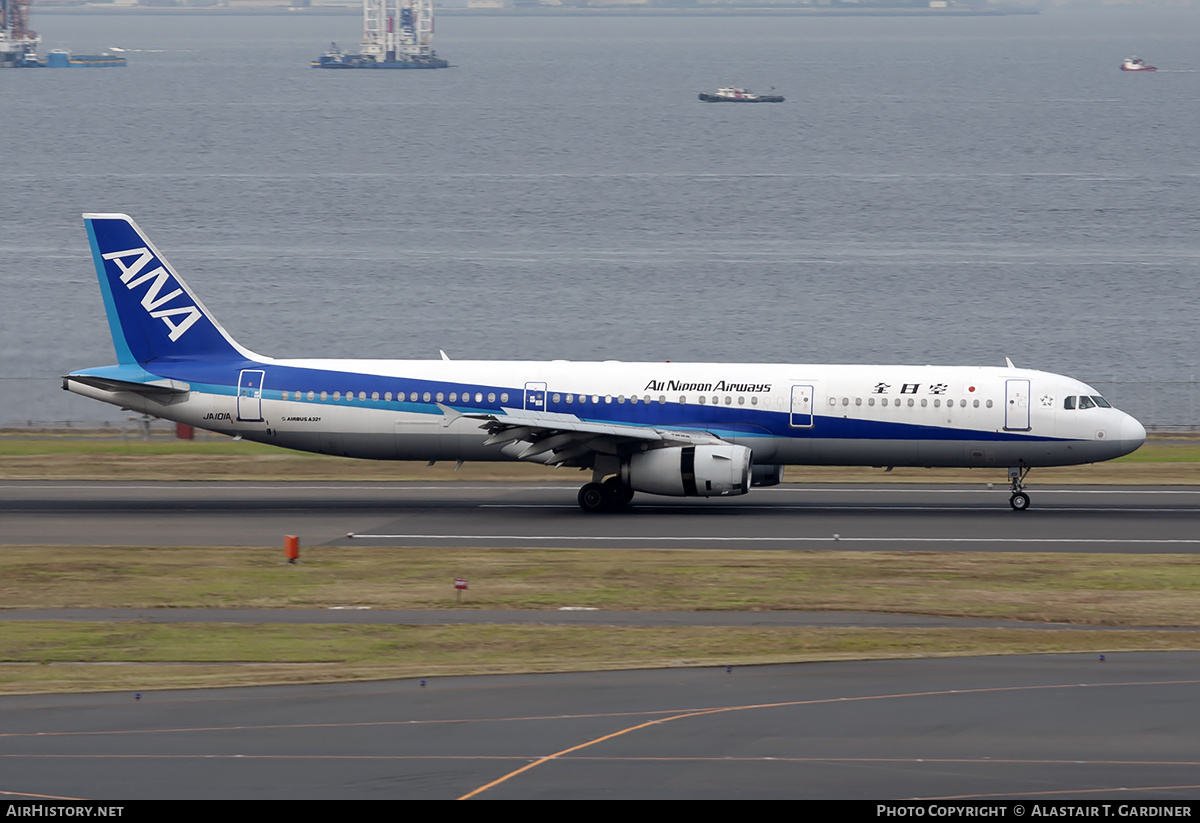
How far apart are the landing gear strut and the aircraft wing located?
8.18 m

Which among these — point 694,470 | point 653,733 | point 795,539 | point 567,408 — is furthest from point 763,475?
point 653,733

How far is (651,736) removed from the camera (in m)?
19.2

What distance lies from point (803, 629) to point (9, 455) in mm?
33822

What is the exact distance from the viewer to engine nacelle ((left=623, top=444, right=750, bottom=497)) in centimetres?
3800

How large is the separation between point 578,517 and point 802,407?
6.64m

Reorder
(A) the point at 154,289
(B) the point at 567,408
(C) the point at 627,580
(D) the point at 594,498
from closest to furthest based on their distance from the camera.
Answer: (C) the point at 627,580 < (D) the point at 594,498 < (B) the point at 567,408 < (A) the point at 154,289

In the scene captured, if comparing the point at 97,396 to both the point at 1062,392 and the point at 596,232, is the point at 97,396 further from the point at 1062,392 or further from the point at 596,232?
the point at 596,232

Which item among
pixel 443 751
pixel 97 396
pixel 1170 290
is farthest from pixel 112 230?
pixel 1170 290

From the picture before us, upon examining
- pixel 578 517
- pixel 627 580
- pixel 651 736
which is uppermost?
pixel 578 517

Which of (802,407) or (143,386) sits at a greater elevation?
(143,386)

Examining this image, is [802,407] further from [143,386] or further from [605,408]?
[143,386]

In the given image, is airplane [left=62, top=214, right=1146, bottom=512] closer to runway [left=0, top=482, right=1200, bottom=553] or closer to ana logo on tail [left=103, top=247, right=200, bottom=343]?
ana logo on tail [left=103, top=247, right=200, bottom=343]

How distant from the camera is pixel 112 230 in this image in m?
42.0
